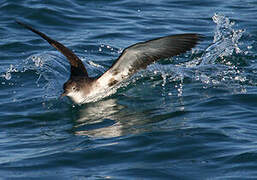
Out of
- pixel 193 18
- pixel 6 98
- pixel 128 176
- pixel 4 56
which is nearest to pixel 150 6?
pixel 193 18

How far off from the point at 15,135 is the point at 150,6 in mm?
8160

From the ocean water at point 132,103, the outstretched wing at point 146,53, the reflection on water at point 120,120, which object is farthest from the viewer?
the outstretched wing at point 146,53

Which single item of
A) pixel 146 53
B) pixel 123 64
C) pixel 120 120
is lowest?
pixel 120 120

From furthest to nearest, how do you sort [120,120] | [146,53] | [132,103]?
1. [132,103]
2. [146,53]
3. [120,120]

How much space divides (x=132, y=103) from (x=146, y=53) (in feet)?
3.45

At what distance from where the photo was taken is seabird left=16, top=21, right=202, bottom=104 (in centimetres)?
830

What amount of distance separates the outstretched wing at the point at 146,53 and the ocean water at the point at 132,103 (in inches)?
13.7

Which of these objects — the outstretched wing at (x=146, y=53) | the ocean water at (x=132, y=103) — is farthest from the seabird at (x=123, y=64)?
the ocean water at (x=132, y=103)

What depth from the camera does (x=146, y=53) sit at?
8.60 meters

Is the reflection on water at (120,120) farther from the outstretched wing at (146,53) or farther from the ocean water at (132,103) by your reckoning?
the outstretched wing at (146,53)

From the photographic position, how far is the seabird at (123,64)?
830 cm

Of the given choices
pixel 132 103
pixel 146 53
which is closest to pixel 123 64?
pixel 146 53

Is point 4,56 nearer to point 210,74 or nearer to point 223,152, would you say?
point 210,74

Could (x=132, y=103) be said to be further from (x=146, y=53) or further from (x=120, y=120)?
(x=146, y=53)
